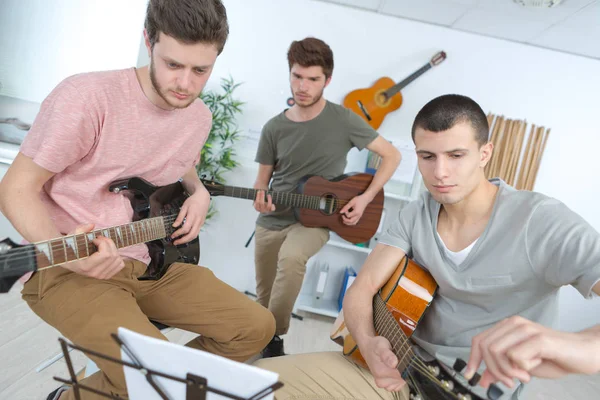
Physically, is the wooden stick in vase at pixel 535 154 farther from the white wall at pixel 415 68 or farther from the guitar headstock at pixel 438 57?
the guitar headstock at pixel 438 57

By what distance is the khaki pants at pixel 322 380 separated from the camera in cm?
136

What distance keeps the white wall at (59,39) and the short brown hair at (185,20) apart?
2367 mm

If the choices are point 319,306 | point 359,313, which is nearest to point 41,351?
point 359,313

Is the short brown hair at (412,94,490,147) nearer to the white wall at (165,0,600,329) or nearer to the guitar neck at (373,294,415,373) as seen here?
the guitar neck at (373,294,415,373)

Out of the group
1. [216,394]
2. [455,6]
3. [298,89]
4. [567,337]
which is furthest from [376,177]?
[216,394]

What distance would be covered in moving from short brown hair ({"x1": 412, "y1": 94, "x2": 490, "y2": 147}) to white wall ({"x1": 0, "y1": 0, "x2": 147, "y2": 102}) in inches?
112

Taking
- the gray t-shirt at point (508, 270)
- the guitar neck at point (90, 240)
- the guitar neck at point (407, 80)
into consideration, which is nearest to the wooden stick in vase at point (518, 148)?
the guitar neck at point (407, 80)

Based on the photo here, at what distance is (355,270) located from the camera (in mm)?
4016

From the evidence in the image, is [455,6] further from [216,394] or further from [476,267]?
[216,394]

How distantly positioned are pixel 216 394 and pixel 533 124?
13.1 feet

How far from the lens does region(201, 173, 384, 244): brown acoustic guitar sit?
8.84ft

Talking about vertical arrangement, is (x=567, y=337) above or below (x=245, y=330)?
above

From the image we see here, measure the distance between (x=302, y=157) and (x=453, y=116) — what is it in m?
1.42

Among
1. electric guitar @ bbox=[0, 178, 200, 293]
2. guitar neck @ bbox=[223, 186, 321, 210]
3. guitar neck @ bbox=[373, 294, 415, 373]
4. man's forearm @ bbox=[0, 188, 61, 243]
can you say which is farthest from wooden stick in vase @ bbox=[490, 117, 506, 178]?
man's forearm @ bbox=[0, 188, 61, 243]
